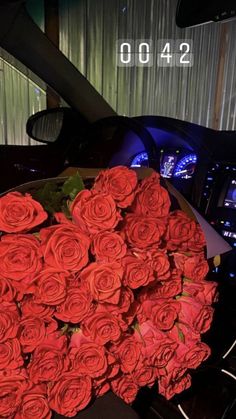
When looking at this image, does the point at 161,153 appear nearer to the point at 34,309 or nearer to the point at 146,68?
the point at 34,309

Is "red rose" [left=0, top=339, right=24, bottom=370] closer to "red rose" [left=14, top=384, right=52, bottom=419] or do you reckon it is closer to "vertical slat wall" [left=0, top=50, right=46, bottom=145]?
"red rose" [left=14, top=384, right=52, bottom=419]

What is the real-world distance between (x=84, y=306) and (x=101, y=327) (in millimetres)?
39

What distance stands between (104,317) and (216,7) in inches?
41.7

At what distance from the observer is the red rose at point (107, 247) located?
21.1 inches

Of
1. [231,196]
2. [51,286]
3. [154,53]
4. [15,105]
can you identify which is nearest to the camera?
[51,286]

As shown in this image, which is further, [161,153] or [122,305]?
[161,153]

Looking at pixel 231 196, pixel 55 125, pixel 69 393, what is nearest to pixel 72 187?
pixel 69 393

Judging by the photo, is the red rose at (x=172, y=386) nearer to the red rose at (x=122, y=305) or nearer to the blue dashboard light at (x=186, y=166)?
the red rose at (x=122, y=305)

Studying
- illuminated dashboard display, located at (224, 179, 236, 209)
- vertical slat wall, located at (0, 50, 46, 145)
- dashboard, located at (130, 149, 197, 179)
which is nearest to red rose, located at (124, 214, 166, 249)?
illuminated dashboard display, located at (224, 179, 236, 209)

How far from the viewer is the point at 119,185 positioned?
589 millimetres

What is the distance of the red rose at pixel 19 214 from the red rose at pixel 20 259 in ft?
0.05

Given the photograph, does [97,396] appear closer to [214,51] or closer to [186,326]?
[186,326]

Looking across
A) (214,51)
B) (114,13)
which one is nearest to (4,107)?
(114,13)

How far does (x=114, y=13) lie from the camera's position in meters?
3.22
